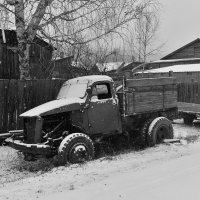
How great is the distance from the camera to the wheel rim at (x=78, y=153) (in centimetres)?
905

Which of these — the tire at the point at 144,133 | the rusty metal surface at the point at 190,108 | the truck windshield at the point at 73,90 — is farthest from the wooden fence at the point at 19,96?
the rusty metal surface at the point at 190,108

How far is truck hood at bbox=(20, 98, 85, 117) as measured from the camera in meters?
9.34

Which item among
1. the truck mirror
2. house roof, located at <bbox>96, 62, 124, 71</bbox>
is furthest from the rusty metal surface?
the truck mirror

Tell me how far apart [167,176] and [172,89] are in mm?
4989

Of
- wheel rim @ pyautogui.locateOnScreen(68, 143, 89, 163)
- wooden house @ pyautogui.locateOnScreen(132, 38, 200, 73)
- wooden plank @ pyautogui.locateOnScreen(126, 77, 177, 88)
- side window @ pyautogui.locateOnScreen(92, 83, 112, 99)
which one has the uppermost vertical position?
wooden house @ pyautogui.locateOnScreen(132, 38, 200, 73)

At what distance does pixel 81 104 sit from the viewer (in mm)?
9773

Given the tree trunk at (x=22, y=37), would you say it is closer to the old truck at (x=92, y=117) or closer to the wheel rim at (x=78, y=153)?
the old truck at (x=92, y=117)

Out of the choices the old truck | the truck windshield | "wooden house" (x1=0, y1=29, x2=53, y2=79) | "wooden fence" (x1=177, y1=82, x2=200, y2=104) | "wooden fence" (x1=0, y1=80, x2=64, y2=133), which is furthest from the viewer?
"wooden house" (x1=0, y1=29, x2=53, y2=79)

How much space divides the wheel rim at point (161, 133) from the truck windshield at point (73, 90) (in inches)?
103

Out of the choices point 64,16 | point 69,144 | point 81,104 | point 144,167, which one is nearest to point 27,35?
point 64,16

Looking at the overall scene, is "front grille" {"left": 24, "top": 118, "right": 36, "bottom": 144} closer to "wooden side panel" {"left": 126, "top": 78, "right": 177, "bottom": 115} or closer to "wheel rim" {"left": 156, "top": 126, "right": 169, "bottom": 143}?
"wooden side panel" {"left": 126, "top": 78, "right": 177, "bottom": 115}

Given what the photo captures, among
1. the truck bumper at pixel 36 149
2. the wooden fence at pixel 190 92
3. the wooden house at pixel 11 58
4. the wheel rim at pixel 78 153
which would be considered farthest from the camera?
the wooden house at pixel 11 58

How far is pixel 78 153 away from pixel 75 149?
0.13 metres

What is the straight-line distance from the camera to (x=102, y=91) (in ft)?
34.0
